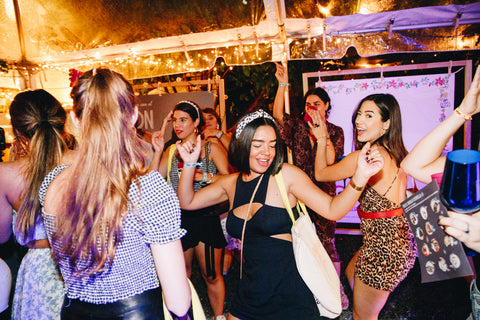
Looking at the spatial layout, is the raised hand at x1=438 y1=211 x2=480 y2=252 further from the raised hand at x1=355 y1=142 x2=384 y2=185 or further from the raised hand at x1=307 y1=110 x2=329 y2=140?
the raised hand at x1=307 y1=110 x2=329 y2=140

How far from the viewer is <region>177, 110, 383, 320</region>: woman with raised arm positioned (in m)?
1.95

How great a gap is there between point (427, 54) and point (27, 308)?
25.3ft

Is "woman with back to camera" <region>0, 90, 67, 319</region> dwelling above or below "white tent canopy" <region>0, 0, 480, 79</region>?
below

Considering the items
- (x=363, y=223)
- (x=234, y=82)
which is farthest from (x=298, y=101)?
(x=363, y=223)

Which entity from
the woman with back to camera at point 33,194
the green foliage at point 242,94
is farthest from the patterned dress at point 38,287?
the green foliage at point 242,94

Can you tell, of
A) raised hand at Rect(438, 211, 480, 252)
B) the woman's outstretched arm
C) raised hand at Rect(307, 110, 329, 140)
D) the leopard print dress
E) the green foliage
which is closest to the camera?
raised hand at Rect(438, 211, 480, 252)

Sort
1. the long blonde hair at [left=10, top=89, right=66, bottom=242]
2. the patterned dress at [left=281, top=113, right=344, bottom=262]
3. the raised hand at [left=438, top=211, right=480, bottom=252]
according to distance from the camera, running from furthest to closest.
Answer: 1. the patterned dress at [left=281, top=113, right=344, bottom=262]
2. the long blonde hair at [left=10, top=89, right=66, bottom=242]
3. the raised hand at [left=438, top=211, right=480, bottom=252]

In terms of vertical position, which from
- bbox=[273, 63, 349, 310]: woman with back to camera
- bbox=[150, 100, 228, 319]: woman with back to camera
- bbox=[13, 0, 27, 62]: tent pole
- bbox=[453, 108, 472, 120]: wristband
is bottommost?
bbox=[150, 100, 228, 319]: woman with back to camera

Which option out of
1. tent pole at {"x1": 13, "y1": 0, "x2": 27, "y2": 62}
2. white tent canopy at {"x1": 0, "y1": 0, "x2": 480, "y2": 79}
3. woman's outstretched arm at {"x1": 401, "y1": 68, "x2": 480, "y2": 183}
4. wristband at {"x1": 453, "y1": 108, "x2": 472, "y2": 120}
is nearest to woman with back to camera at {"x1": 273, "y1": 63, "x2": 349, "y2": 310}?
white tent canopy at {"x1": 0, "y1": 0, "x2": 480, "y2": 79}

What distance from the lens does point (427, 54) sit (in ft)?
20.9

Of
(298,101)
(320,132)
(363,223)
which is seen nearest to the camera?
(363,223)

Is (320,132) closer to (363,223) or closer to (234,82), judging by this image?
(363,223)

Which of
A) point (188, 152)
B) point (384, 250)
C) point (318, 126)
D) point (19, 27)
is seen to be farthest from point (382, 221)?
point (19, 27)

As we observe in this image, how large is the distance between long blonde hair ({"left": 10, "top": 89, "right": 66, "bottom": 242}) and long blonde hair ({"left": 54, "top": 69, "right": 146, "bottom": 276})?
2.88 ft
